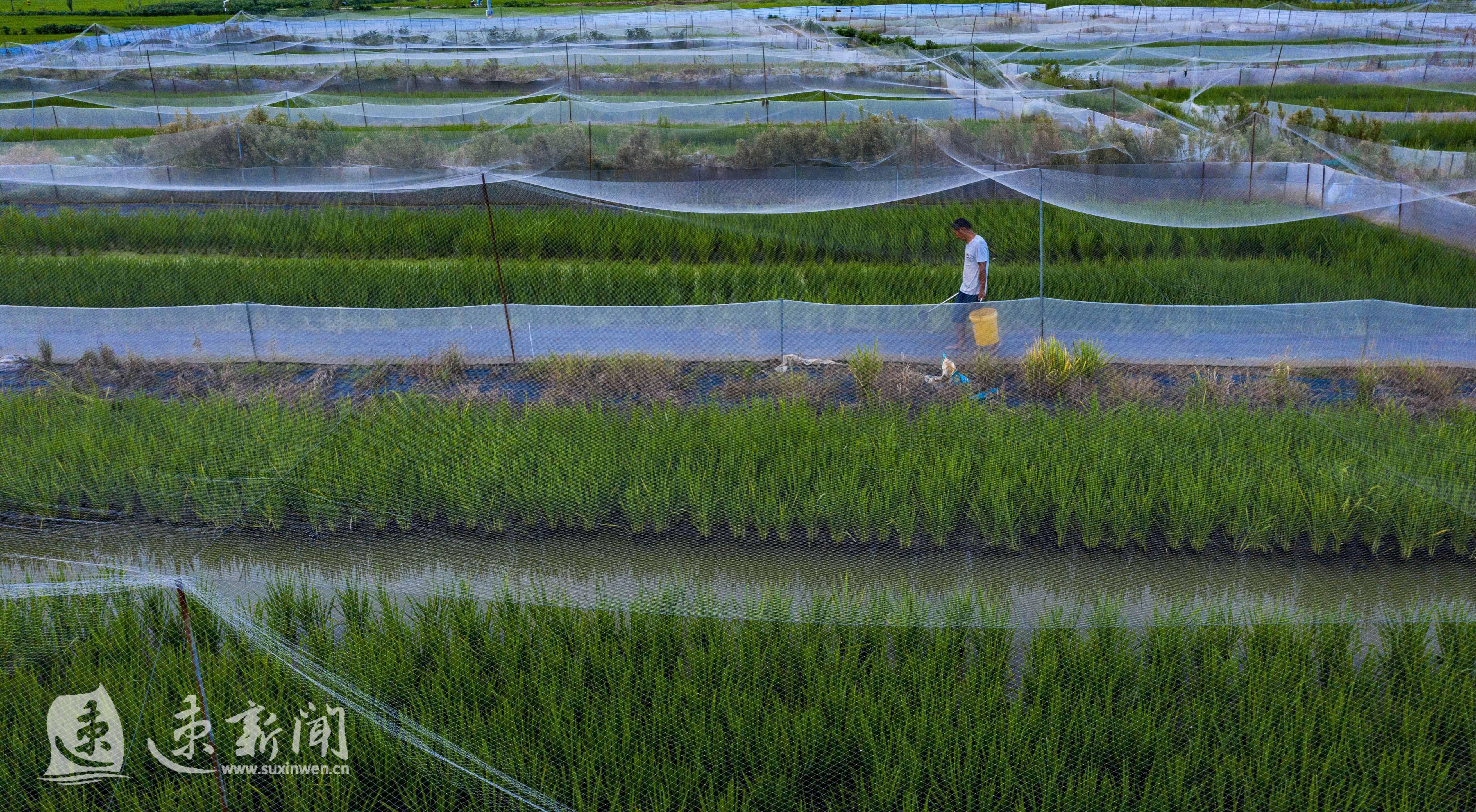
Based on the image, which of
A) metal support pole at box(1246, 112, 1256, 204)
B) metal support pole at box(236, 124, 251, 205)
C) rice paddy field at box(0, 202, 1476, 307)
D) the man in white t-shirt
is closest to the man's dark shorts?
the man in white t-shirt

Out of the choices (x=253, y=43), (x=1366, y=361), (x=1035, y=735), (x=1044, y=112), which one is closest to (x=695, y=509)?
(x=1035, y=735)

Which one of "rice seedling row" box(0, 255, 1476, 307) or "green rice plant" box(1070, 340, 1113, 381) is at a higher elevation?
"rice seedling row" box(0, 255, 1476, 307)

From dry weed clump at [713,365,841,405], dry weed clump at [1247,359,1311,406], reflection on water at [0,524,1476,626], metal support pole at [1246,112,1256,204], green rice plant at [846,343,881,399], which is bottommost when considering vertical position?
reflection on water at [0,524,1476,626]

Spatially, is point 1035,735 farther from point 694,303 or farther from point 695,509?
point 694,303

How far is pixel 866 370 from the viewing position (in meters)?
6.84

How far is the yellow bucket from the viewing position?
7148 millimetres

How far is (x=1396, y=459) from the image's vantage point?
5.13 m

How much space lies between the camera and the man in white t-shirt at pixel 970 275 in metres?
7.32

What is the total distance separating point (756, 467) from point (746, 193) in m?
5.18

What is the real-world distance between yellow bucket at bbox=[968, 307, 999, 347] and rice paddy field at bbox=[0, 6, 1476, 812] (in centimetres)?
4

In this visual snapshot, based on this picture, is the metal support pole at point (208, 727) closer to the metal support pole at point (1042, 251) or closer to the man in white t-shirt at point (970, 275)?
the man in white t-shirt at point (970, 275)

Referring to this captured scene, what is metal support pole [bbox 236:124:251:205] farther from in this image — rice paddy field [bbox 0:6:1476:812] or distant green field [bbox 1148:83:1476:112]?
distant green field [bbox 1148:83:1476:112]

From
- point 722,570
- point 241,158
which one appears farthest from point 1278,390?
point 241,158

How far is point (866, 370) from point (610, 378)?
1.65 metres
